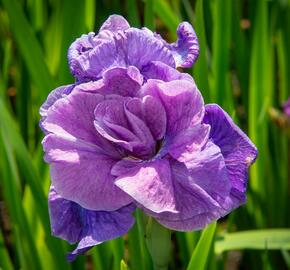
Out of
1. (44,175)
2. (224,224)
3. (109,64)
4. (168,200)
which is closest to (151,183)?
(168,200)

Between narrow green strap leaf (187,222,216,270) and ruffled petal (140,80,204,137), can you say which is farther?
narrow green strap leaf (187,222,216,270)

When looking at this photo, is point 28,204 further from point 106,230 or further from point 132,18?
point 106,230

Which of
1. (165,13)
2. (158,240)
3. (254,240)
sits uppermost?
(165,13)

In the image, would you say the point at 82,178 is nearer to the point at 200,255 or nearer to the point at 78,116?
the point at 78,116

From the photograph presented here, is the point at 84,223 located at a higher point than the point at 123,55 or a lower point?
lower

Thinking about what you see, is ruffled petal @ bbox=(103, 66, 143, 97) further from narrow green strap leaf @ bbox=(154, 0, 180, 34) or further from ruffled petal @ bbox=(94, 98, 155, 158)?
narrow green strap leaf @ bbox=(154, 0, 180, 34)

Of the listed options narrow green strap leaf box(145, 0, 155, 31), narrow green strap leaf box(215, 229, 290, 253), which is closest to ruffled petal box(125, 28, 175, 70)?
narrow green strap leaf box(145, 0, 155, 31)

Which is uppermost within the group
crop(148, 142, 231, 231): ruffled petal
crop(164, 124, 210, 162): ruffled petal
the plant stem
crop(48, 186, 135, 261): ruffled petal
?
crop(164, 124, 210, 162): ruffled petal

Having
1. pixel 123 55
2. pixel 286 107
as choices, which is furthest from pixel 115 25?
pixel 286 107
